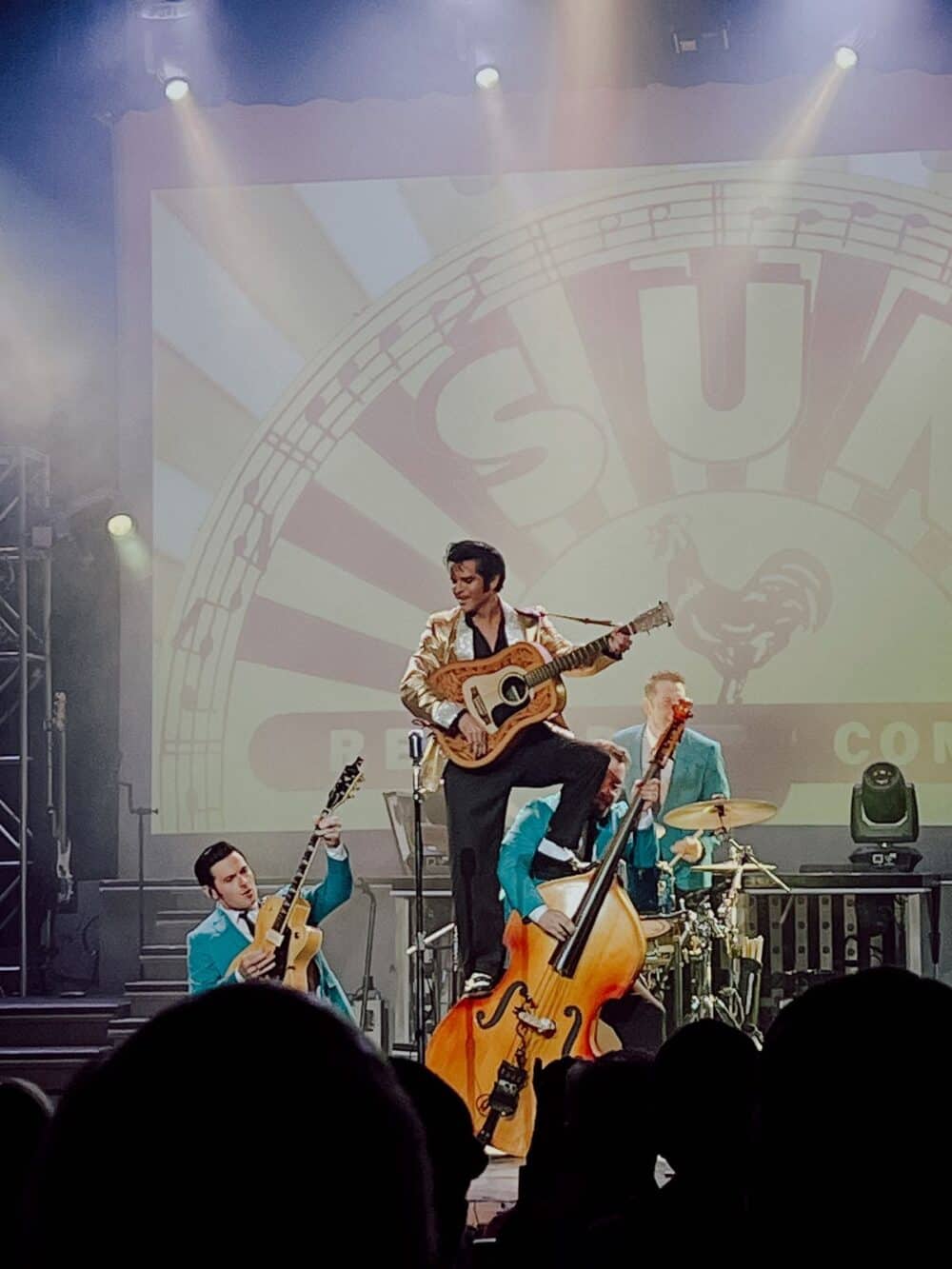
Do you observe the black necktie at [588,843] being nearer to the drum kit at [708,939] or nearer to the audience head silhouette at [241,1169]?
the drum kit at [708,939]

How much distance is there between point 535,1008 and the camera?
588 cm

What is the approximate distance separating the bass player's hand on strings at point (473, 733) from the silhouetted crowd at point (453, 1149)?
14.3ft

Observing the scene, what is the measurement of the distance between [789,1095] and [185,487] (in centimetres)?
719

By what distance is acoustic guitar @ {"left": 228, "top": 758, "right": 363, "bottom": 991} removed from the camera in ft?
20.3

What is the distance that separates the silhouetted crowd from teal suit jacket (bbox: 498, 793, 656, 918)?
3985 mm

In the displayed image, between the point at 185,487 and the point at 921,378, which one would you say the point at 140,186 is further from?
the point at 921,378

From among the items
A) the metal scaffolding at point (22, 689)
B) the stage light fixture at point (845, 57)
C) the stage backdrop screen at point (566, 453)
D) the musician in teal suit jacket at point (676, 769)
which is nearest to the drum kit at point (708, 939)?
the musician in teal suit jacket at point (676, 769)

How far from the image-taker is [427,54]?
27.4 feet

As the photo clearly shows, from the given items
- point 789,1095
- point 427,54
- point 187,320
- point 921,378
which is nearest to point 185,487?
point 187,320

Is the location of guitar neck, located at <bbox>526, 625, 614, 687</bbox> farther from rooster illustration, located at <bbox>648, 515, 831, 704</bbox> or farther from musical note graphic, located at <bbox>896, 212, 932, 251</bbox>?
musical note graphic, located at <bbox>896, 212, 932, 251</bbox>

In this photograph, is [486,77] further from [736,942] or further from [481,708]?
[736,942]

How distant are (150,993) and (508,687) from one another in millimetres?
2542

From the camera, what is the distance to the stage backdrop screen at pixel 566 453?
777 centimetres

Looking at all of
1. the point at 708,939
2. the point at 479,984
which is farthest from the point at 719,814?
the point at 479,984
